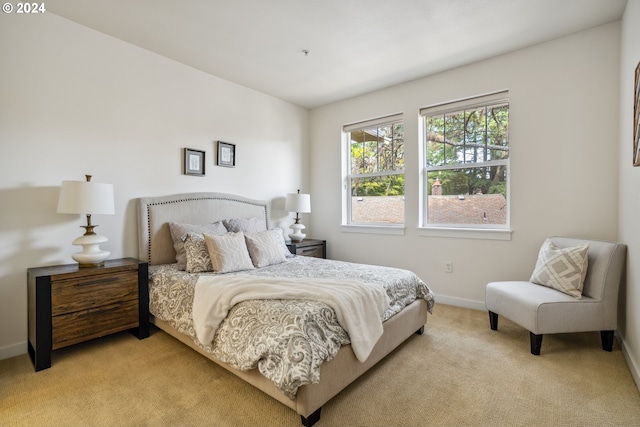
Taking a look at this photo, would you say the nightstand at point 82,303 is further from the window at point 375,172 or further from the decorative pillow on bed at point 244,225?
the window at point 375,172

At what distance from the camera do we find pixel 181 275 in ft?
8.27

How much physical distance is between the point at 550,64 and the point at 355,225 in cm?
267

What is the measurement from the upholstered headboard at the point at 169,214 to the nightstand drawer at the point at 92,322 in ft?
1.81

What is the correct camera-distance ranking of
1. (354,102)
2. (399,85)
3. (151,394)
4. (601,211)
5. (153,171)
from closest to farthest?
(151,394)
(601,211)
(153,171)
(399,85)
(354,102)

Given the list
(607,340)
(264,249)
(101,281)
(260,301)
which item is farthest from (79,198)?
(607,340)

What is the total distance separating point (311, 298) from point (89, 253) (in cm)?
181

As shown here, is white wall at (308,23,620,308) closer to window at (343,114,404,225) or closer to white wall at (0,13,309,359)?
window at (343,114,404,225)

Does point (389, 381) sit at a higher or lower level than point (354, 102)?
lower

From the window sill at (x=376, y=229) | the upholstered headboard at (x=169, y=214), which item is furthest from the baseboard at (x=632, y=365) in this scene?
the upholstered headboard at (x=169, y=214)

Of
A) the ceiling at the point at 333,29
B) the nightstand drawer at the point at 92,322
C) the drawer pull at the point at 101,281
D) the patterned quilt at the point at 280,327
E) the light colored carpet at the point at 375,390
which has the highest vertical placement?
the ceiling at the point at 333,29

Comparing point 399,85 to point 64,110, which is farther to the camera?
point 399,85

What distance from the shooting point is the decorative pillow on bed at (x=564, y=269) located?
2.34m

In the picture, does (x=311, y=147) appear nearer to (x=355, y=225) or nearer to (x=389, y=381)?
(x=355, y=225)

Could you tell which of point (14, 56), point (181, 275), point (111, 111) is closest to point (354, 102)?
point (111, 111)
